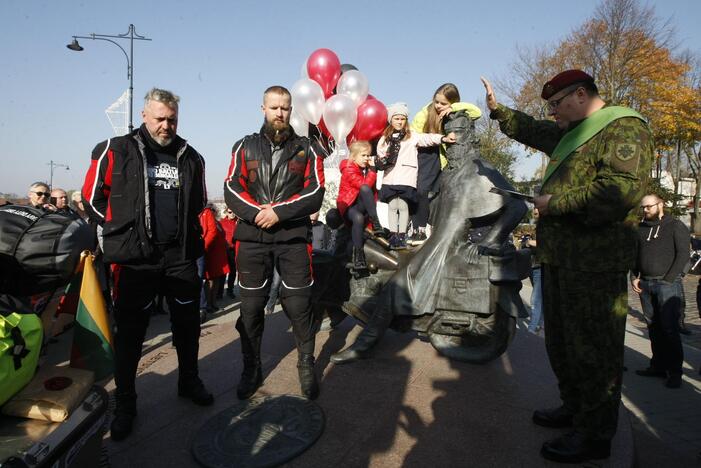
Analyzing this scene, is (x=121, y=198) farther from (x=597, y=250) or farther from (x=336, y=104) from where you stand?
(x=336, y=104)

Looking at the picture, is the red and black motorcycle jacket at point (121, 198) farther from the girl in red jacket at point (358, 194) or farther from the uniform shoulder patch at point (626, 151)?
the uniform shoulder patch at point (626, 151)

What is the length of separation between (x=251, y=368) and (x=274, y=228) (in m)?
0.96

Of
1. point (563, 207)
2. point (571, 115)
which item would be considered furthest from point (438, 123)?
point (563, 207)

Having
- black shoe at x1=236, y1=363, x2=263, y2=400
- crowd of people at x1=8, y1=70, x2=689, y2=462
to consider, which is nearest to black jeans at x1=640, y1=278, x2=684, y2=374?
crowd of people at x1=8, y1=70, x2=689, y2=462

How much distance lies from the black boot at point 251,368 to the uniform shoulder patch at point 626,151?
2.39 metres

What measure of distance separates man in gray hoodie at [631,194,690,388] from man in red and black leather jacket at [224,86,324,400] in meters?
3.33

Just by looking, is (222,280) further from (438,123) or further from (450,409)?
(450,409)

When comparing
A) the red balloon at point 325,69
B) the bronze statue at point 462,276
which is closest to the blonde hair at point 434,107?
the bronze statue at point 462,276

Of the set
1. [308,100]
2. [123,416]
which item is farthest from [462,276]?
[308,100]

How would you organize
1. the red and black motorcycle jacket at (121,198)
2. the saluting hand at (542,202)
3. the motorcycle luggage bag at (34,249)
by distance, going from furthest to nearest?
the red and black motorcycle jacket at (121,198), the saluting hand at (542,202), the motorcycle luggage bag at (34,249)

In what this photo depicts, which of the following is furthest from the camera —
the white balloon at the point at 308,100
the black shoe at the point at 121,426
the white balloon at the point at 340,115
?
the white balloon at the point at 308,100

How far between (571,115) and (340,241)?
2.46 meters

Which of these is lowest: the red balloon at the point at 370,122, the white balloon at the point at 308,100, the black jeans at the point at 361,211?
the black jeans at the point at 361,211

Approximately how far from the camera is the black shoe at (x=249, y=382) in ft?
9.37
